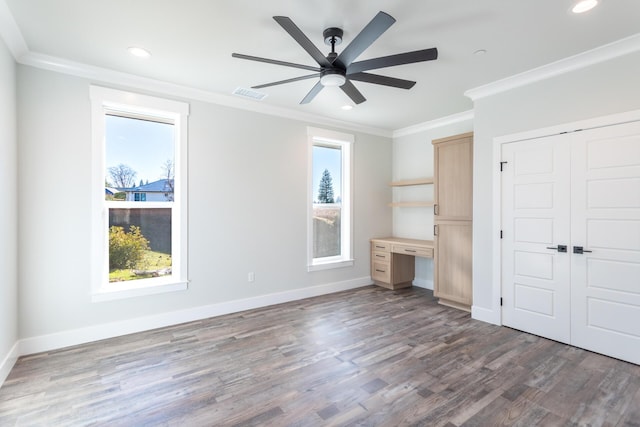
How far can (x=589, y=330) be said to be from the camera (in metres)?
2.89

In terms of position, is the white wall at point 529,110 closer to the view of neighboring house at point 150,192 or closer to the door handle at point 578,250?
the door handle at point 578,250

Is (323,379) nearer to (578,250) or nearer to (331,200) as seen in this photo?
(578,250)

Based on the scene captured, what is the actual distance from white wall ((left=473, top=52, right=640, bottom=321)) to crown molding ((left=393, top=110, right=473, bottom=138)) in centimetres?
91

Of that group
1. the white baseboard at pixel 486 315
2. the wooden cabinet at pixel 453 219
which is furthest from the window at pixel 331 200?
the white baseboard at pixel 486 315

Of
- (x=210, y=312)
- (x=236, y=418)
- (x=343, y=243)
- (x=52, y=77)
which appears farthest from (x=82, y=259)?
(x=343, y=243)

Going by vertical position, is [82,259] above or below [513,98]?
below

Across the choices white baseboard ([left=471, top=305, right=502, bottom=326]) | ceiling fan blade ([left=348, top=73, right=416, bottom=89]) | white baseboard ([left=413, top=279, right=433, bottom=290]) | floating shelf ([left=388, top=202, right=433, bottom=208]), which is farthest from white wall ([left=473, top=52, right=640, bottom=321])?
ceiling fan blade ([left=348, top=73, right=416, bottom=89])

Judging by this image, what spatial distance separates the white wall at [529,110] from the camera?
2.71 metres

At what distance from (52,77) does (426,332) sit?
4627 millimetres

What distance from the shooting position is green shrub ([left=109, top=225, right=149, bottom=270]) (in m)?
3.35

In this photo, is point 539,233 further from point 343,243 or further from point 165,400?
point 165,400

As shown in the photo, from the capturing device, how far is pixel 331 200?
5145 millimetres

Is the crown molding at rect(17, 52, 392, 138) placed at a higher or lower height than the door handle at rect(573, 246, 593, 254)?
higher

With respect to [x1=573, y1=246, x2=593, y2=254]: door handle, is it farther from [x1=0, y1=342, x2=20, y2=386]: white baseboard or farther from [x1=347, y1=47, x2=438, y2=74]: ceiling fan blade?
[x1=0, y1=342, x2=20, y2=386]: white baseboard
